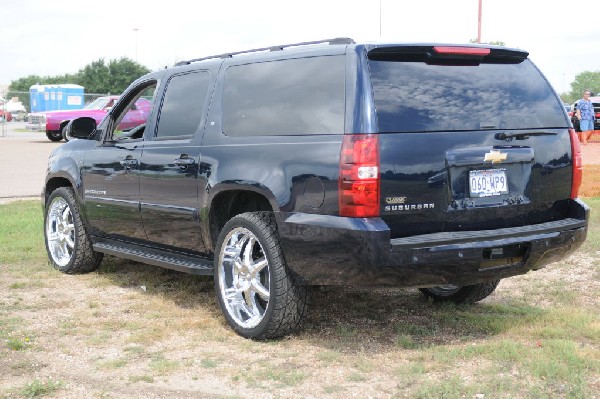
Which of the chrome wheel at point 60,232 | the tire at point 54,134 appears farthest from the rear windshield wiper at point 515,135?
the tire at point 54,134

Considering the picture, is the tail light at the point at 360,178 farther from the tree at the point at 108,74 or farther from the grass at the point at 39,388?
the tree at the point at 108,74

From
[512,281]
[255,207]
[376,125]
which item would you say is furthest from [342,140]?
A: [512,281]

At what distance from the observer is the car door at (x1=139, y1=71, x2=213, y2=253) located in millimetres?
5883

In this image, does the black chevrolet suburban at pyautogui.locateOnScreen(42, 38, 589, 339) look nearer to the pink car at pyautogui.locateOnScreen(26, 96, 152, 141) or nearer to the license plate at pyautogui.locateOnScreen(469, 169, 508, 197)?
the license plate at pyautogui.locateOnScreen(469, 169, 508, 197)

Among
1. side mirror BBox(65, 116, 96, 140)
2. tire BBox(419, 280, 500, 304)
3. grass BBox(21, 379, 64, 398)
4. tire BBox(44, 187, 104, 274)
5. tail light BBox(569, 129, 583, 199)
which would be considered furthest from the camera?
tire BBox(44, 187, 104, 274)

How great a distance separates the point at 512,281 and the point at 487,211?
7.71 ft

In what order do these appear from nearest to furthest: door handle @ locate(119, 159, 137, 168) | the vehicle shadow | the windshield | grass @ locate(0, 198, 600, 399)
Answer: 1. grass @ locate(0, 198, 600, 399)
2. the vehicle shadow
3. door handle @ locate(119, 159, 137, 168)
4. the windshield

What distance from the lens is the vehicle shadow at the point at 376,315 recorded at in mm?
5258

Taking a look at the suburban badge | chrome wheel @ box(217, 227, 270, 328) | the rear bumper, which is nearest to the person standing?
the rear bumper

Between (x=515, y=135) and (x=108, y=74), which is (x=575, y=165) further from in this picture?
(x=108, y=74)

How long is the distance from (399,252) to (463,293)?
182 centimetres

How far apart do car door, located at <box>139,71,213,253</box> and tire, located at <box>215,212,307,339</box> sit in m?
0.46

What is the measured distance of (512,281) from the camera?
708 cm

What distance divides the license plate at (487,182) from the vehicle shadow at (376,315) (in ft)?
2.64
